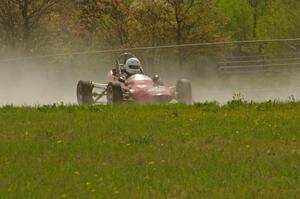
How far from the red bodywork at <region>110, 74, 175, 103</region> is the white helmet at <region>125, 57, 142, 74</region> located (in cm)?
129

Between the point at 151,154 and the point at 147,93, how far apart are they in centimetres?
1241

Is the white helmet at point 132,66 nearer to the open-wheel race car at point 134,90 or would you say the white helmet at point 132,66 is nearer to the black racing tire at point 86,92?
the open-wheel race car at point 134,90

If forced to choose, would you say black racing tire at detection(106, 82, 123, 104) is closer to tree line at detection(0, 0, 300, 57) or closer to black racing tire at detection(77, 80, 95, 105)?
black racing tire at detection(77, 80, 95, 105)

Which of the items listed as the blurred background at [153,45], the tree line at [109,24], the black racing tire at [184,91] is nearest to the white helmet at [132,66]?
the black racing tire at [184,91]

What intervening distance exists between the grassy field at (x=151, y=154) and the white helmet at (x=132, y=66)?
9390mm

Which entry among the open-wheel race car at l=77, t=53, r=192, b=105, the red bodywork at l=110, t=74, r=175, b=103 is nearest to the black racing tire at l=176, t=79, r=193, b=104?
the open-wheel race car at l=77, t=53, r=192, b=105

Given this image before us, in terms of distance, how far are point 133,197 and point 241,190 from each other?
111 centimetres

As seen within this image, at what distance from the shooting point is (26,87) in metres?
28.8

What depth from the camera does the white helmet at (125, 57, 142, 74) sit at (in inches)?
950

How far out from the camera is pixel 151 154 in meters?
9.99

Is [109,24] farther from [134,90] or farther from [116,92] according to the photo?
[116,92]

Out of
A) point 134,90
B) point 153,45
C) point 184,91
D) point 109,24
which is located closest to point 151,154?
→ point 134,90

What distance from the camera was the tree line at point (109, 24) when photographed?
40.5 metres

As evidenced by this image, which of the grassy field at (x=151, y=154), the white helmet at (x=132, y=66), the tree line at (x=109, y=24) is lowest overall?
the grassy field at (x=151, y=154)
